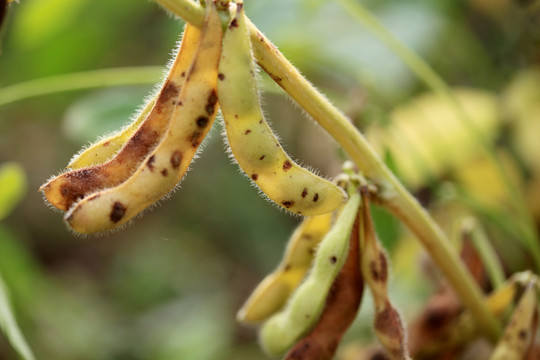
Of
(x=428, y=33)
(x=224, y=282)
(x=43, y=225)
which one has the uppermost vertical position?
(x=43, y=225)

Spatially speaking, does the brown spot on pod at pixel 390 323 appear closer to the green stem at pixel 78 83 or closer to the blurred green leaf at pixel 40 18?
the green stem at pixel 78 83

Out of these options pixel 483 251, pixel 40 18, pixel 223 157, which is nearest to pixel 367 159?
pixel 483 251

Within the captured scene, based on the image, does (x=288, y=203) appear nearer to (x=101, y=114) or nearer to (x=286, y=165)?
(x=286, y=165)

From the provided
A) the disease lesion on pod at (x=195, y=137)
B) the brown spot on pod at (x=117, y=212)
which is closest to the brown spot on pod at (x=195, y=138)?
the disease lesion on pod at (x=195, y=137)

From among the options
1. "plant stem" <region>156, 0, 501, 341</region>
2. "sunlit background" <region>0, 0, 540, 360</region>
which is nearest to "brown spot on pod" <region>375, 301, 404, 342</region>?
"plant stem" <region>156, 0, 501, 341</region>

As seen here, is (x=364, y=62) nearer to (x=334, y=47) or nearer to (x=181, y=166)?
(x=334, y=47)

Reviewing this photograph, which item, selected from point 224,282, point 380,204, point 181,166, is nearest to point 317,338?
point 380,204
